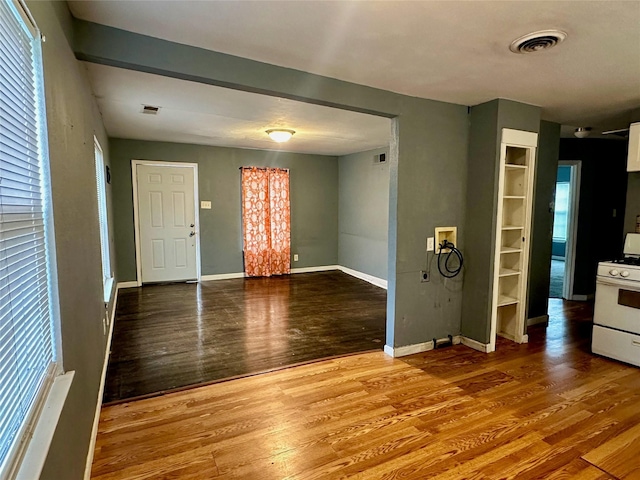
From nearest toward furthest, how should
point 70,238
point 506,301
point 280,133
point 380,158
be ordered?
point 70,238
point 506,301
point 280,133
point 380,158

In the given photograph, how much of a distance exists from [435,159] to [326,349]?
2076 mm

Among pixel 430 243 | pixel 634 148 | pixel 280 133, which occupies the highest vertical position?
pixel 280 133

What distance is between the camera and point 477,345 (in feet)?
11.7

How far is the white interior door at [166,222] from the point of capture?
6.11 m

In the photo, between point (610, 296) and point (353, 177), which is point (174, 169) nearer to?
point (353, 177)

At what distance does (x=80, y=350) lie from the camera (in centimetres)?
182

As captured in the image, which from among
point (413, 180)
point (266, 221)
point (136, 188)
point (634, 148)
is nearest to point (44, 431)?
point (413, 180)

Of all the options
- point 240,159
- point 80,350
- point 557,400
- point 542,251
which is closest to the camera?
point 80,350

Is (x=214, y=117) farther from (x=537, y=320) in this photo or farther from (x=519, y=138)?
(x=537, y=320)

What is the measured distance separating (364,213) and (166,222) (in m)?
3.47

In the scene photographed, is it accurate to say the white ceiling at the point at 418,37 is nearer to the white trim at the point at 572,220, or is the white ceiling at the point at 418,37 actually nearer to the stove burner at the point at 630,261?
the stove burner at the point at 630,261

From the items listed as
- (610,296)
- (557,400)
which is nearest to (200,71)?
(557,400)

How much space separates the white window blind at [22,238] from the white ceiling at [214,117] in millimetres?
1683

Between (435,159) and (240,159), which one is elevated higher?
(240,159)
